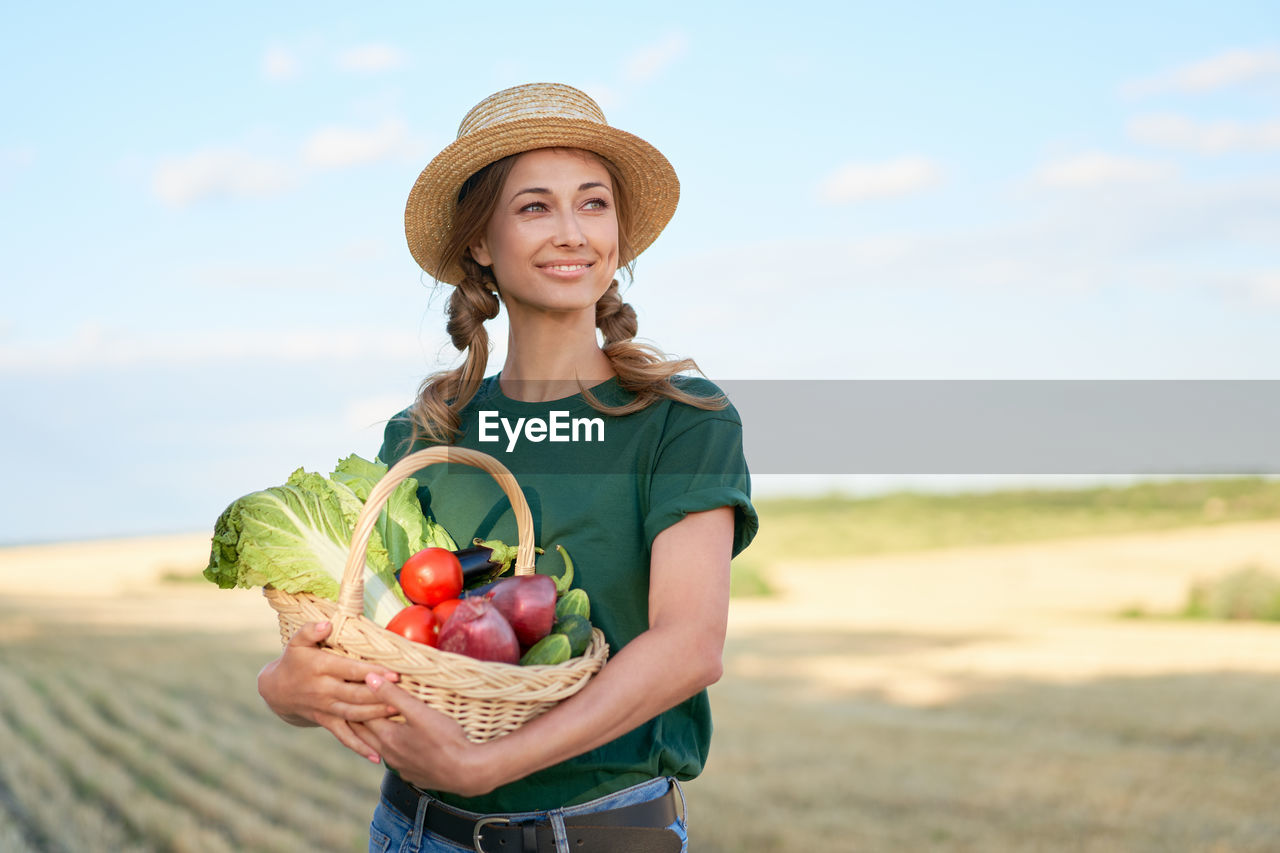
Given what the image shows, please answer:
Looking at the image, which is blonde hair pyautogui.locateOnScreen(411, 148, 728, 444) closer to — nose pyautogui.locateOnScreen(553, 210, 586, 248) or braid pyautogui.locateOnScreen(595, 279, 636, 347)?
braid pyautogui.locateOnScreen(595, 279, 636, 347)

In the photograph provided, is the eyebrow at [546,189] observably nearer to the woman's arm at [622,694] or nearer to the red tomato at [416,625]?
the woman's arm at [622,694]

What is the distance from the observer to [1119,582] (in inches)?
476

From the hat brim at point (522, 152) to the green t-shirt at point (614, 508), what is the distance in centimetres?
57

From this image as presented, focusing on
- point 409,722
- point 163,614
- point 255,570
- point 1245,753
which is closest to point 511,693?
point 409,722

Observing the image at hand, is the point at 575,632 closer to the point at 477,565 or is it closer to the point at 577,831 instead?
the point at 477,565

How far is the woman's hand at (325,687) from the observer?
1807mm

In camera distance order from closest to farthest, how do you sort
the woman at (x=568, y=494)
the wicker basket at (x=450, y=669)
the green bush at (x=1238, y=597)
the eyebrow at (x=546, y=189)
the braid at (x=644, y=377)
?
the wicker basket at (x=450, y=669) → the woman at (x=568, y=494) → the braid at (x=644, y=377) → the eyebrow at (x=546, y=189) → the green bush at (x=1238, y=597)

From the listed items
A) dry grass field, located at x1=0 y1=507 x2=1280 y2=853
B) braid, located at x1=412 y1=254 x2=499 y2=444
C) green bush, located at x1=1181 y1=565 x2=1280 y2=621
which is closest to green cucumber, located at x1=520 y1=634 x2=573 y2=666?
braid, located at x1=412 y1=254 x2=499 y2=444

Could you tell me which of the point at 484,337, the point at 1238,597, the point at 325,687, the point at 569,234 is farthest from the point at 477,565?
the point at 1238,597

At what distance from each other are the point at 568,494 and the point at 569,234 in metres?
0.55

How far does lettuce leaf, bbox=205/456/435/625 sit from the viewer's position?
6.77ft

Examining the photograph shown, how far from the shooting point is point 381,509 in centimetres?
202

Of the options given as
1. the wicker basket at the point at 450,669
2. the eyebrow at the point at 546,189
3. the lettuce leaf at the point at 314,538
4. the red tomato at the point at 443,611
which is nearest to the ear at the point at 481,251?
the eyebrow at the point at 546,189

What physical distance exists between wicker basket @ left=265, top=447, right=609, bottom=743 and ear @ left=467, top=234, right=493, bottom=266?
2.32 ft
